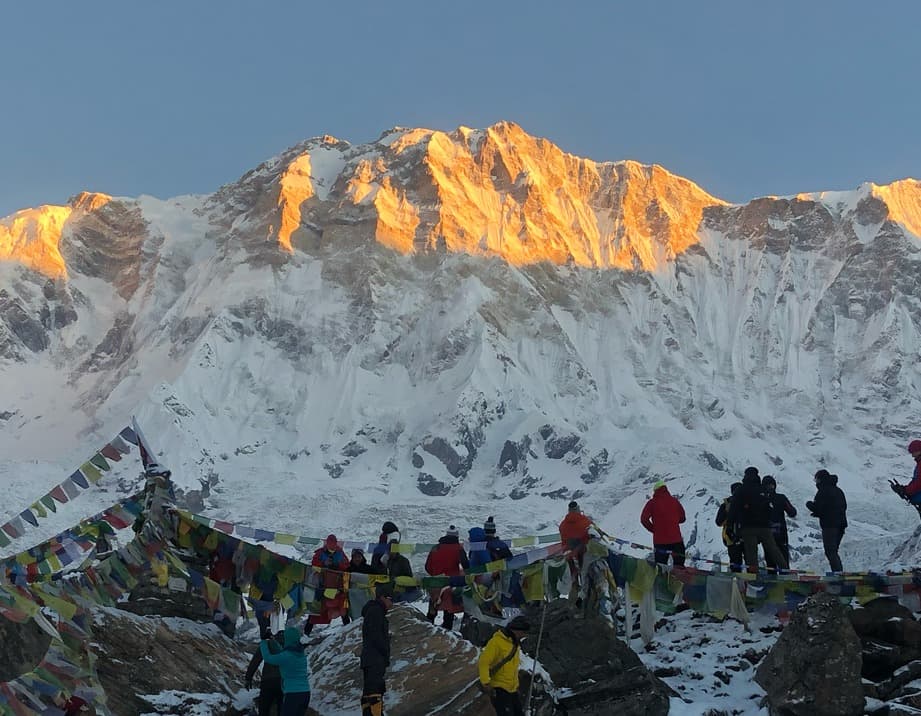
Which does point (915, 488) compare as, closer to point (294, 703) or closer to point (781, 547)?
point (781, 547)

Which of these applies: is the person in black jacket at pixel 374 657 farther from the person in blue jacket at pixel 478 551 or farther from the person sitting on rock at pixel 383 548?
the person in blue jacket at pixel 478 551

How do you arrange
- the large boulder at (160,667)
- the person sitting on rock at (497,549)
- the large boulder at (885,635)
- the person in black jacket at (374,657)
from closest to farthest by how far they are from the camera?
the person in black jacket at (374,657)
the large boulder at (160,667)
the large boulder at (885,635)
the person sitting on rock at (497,549)

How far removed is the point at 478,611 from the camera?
16375mm

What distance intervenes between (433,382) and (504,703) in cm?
15845

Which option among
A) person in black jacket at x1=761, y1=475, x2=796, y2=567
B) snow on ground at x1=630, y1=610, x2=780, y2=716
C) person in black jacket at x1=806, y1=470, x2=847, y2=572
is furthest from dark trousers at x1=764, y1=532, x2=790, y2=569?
snow on ground at x1=630, y1=610, x2=780, y2=716

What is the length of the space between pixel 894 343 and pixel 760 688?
19203 centimetres

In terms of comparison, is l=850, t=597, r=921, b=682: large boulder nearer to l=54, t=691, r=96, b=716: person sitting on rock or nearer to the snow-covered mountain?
l=54, t=691, r=96, b=716: person sitting on rock

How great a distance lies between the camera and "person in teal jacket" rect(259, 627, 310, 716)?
40.4 feet

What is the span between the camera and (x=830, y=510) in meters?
18.2

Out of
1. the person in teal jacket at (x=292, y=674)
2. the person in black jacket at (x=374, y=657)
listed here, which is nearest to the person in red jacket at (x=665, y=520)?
the person in black jacket at (x=374, y=657)

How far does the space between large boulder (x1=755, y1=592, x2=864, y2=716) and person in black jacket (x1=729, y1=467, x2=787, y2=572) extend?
4281mm

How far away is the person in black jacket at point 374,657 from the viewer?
40.8 feet

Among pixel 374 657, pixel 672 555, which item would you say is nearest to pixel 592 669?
pixel 374 657

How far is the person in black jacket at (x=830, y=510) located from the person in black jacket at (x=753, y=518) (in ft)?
3.93
